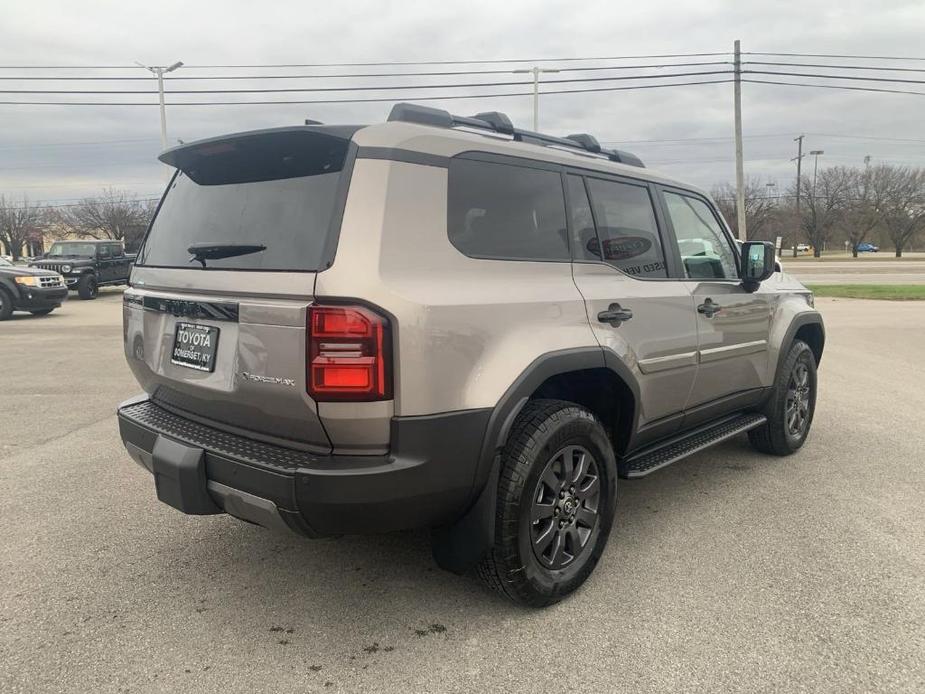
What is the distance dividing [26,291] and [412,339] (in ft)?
49.9

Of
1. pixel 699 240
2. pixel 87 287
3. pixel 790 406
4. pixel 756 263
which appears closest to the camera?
pixel 699 240

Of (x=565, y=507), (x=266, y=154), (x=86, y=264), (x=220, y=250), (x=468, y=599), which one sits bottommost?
(x=468, y=599)

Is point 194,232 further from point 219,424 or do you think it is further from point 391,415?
point 391,415

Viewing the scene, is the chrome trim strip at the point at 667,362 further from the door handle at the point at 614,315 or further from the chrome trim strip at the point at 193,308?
the chrome trim strip at the point at 193,308

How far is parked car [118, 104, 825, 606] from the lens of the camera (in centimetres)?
230

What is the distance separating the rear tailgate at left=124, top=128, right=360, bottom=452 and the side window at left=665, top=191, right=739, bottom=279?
2.22m

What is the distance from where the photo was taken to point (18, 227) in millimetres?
59969

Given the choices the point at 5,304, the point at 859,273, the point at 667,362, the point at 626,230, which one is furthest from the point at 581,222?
the point at 859,273

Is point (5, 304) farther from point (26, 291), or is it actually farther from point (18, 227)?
point (18, 227)

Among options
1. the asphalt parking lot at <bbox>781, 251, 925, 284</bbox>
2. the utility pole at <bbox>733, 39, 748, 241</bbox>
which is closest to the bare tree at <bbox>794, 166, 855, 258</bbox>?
the asphalt parking lot at <bbox>781, 251, 925, 284</bbox>

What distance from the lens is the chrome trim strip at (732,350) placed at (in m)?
3.83

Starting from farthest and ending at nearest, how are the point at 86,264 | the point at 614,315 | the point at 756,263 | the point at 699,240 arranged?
the point at 86,264 < the point at 756,263 < the point at 699,240 < the point at 614,315

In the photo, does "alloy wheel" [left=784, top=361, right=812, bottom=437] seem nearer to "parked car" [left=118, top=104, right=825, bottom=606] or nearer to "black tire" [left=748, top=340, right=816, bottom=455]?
"black tire" [left=748, top=340, right=816, bottom=455]

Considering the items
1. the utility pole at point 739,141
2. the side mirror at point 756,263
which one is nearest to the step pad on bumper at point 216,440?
the side mirror at point 756,263
